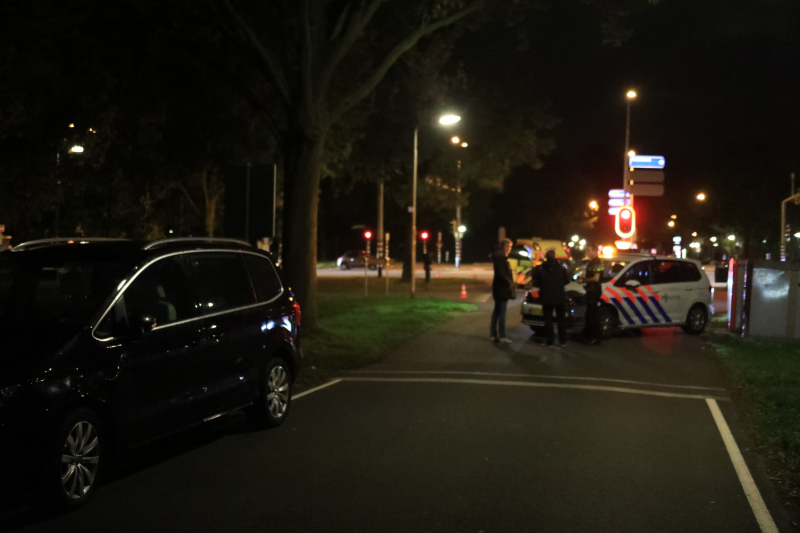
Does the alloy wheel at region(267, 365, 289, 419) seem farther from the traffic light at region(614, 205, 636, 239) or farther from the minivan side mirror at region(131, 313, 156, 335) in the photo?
the traffic light at region(614, 205, 636, 239)

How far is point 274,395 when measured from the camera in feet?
29.9

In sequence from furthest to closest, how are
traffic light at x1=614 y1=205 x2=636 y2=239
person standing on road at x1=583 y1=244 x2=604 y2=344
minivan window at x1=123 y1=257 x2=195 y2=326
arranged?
traffic light at x1=614 y1=205 x2=636 y2=239 < person standing on road at x1=583 y1=244 x2=604 y2=344 < minivan window at x1=123 y1=257 x2=195 y2=326

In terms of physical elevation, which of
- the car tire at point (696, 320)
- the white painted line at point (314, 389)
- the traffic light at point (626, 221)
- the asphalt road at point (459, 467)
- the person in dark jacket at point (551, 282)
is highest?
the traffic light at point (626, 221)

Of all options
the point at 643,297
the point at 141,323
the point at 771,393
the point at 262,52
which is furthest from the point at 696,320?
the point at 141,323

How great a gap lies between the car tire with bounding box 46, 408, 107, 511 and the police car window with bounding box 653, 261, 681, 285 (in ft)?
45.8

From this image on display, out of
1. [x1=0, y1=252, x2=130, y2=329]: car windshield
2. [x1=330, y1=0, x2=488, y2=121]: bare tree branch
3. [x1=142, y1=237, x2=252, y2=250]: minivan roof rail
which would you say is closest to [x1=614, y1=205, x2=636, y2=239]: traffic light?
[x1=330, y1=0, x2=488, y2=121]: bare tree branch

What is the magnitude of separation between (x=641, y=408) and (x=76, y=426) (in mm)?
6537

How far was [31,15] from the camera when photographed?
16.4 m

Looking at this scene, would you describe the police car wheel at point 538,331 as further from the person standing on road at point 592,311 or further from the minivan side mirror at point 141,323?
the minivan side mirror at point 141,323

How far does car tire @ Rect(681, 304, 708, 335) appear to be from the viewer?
62.4ft

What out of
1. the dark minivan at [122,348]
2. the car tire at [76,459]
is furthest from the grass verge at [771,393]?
the car tire at [76,459]

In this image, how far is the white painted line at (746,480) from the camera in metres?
6.12

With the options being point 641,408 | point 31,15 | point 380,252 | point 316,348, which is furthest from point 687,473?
point 380,252

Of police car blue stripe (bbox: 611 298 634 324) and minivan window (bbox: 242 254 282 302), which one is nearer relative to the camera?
minivan window (bbox: 242 254 282 302)
